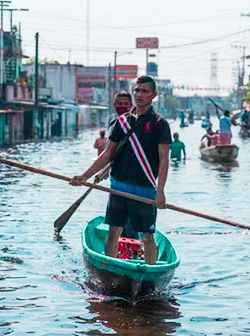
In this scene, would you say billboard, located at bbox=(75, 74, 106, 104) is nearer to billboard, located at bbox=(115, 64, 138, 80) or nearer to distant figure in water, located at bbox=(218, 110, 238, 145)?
billboard, located at bbox=(115, 64, 138, 80)

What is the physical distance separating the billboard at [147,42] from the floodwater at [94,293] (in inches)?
3734

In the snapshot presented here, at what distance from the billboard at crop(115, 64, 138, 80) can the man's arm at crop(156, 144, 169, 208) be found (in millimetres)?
118188

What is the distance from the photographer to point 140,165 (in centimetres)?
886

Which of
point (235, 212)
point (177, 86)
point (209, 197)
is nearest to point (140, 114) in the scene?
point (235, 212)

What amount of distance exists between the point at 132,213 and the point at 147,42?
10667 cm

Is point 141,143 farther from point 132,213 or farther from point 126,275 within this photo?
point 126,275

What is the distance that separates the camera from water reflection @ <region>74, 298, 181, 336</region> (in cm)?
822

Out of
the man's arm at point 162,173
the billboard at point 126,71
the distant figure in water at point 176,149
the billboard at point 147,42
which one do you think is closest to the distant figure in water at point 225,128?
the distant figure in water at point 176,149

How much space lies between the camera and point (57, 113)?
69.4 m

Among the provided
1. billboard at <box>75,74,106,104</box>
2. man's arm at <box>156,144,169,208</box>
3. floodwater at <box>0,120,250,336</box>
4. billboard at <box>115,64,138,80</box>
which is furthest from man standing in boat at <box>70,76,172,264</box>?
billboard at <box>115,64,138,80</box>

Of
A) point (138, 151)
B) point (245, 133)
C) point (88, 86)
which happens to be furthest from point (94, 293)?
point (88, 86)

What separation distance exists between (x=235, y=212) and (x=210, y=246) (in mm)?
4317

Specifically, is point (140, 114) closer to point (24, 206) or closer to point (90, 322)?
point (90, 322)

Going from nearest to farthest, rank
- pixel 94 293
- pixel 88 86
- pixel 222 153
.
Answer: pixel 94 293, pixel 222 153, pixel 88 86
